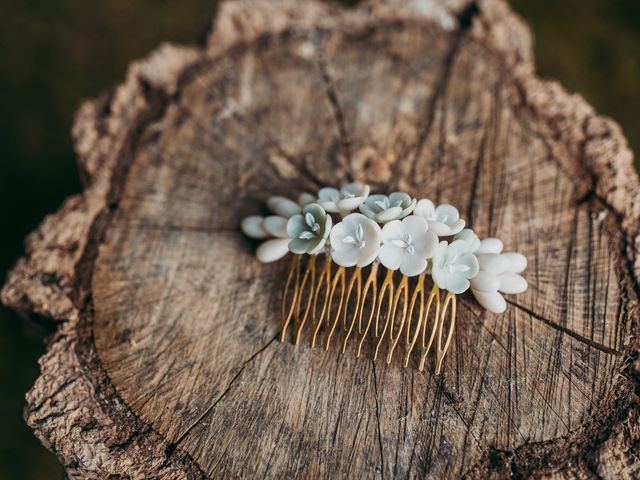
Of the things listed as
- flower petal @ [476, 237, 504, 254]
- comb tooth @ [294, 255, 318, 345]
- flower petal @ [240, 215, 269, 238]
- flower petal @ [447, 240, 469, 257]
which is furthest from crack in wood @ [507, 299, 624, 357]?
flower petal @ [240, 215, 269, 238]

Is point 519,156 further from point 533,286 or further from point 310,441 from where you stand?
point 310,441

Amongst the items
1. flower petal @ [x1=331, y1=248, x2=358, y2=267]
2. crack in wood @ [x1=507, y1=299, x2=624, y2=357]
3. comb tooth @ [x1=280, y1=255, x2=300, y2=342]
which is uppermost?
flower petal @ [x1=331, y1=248, x2=358, y2=267]

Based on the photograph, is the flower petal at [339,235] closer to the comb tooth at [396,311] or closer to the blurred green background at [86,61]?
the comb tooth at [396,311]

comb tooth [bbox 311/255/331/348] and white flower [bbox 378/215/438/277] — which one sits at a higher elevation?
white flower [bbox 378/215/438/277]

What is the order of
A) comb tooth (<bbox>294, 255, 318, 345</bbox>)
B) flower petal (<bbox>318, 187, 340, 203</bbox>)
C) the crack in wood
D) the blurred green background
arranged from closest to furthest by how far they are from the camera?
the crack in wood
comb tooth (<bbox>294, 255, 318, 345</bbox>)
flower petal (<bbox>318, 187, 340, 203</bbox>)
the blurred green background

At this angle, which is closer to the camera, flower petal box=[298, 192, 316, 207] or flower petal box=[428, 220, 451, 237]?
flower petal box=[428, 220, 451, 237]

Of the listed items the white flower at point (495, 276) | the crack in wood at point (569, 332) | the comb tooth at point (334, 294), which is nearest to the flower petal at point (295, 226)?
the comb tooth at point (334, 294)

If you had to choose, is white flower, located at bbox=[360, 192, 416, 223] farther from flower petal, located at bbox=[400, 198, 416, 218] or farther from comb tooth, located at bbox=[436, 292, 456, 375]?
comb tooth, located at bbox=[436, 292, 456, 375]

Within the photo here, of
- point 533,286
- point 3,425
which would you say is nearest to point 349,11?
point 533,286

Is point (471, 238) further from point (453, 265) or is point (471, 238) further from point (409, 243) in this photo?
point (409, 243)
